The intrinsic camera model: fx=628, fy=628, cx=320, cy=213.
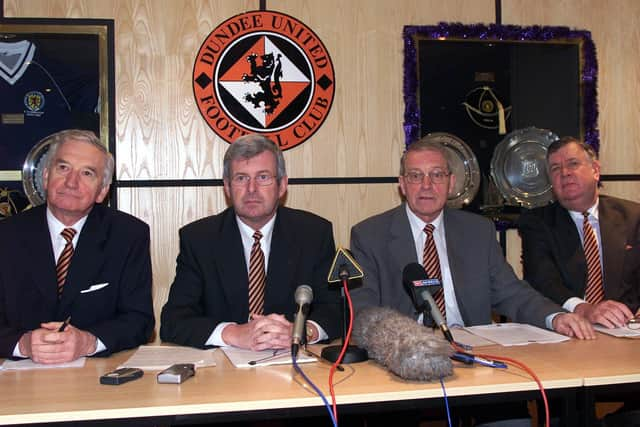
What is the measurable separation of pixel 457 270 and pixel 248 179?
1.10 meters

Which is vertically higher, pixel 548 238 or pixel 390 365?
pixel 548 238

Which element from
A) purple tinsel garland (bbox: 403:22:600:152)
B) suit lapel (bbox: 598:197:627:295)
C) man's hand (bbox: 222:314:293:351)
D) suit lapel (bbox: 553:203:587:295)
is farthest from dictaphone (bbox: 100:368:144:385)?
purple tinsel garland (bbox: 403:22:600:152)

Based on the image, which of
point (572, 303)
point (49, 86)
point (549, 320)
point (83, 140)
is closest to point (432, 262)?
point (549, 320)

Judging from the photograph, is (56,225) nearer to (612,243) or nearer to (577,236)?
(577,236)

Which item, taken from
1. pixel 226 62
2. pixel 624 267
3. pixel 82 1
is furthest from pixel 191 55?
pixel 624 267

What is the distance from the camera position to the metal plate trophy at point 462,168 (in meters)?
4.23

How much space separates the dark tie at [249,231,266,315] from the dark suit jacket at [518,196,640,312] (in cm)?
152

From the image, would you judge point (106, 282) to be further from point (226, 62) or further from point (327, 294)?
point (226, 62)

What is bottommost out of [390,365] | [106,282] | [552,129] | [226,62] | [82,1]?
[390,365]

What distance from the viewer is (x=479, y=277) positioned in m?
3.04

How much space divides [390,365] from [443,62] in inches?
111

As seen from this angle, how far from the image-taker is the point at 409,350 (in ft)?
6.03

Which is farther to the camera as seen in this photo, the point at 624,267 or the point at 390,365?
the point at 624,267

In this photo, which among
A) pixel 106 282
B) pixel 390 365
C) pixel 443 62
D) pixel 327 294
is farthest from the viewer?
pixel 443 62
